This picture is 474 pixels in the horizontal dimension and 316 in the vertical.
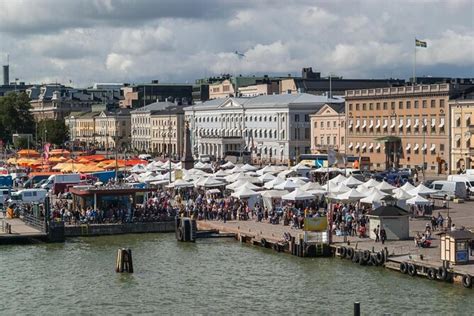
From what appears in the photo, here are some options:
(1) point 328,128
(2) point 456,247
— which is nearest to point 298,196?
(2) point 456,247

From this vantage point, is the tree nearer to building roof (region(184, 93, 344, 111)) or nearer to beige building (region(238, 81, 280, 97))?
beige building (region(238, 81, 280, 97))

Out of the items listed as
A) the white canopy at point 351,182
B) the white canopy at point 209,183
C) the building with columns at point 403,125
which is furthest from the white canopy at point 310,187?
the building with columns at point 403,125

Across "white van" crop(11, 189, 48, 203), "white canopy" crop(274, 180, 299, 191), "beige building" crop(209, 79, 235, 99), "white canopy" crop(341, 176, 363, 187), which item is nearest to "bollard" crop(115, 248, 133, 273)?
"white canopy" crop(274, 180, 299, 191)

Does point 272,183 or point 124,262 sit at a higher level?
point 272,183

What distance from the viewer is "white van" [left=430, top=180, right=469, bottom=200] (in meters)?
65.8

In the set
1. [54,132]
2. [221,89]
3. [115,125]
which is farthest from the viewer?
[221,89]

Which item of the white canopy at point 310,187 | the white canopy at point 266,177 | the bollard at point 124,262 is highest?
the white canopy at point 266,177

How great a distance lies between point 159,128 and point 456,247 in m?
126

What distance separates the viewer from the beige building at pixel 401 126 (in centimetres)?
9262

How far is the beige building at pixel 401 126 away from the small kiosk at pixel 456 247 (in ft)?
175

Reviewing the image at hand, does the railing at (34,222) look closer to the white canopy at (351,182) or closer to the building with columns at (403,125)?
the white canopy at (351,182)

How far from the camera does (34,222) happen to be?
185ft

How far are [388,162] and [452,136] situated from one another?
12.2 m

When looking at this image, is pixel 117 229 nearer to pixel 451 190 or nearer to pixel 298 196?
pixel 298 196
